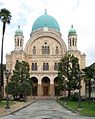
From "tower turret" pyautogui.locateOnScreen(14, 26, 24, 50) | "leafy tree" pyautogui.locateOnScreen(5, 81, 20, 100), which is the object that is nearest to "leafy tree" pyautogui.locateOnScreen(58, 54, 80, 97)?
"leafy tree" pyautogui.locateOnScreen(5, 81, 20, 100)

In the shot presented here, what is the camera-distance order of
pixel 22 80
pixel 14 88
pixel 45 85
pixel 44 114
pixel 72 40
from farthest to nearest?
1. pixel 45 85
2. pixel 72 40
3. pixel 22 80
4. pixel 14 88
5. pixel 44 114

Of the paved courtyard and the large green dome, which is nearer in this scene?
the paved courtyard

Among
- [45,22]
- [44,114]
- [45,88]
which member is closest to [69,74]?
[45,88]

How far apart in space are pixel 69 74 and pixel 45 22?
32182 mm

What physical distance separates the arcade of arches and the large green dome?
16.5 meters

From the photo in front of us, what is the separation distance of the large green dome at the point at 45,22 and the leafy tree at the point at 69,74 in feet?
90.2

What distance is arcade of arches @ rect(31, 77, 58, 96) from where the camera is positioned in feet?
324

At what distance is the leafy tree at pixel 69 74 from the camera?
76125 millimetres

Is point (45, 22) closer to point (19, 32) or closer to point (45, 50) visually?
point (19, 32)

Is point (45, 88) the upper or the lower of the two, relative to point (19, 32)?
lower

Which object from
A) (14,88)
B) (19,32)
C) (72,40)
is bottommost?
(14,88)

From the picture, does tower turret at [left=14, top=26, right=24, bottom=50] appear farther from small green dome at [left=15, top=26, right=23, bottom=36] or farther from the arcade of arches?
the arcade of arches

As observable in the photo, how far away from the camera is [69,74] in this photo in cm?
7744

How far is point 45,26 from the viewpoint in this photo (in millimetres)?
103188
